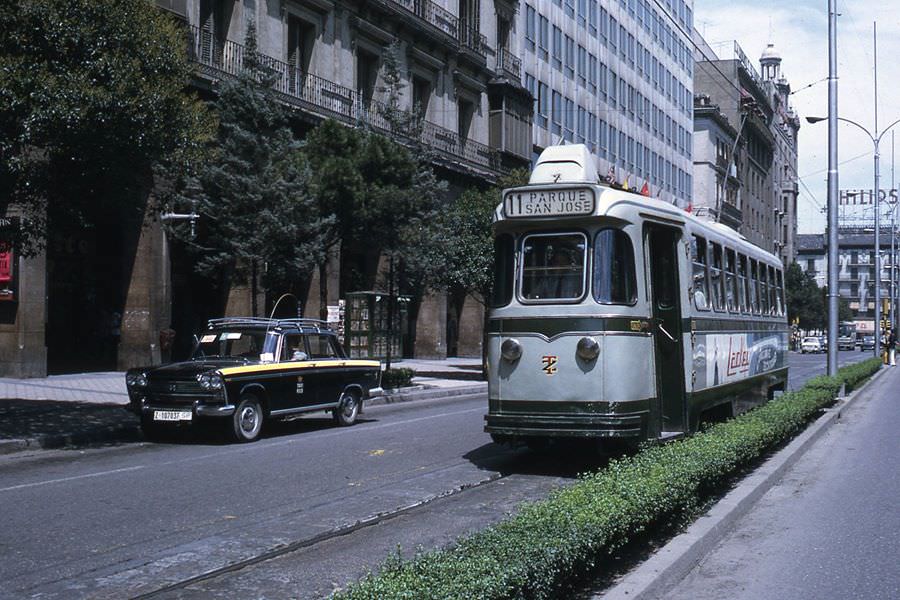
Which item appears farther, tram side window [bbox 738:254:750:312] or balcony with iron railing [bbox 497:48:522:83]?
balcony with iron railing [bbox 497:48:522:83]

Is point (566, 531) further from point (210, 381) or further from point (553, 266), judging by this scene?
point (210, 381)

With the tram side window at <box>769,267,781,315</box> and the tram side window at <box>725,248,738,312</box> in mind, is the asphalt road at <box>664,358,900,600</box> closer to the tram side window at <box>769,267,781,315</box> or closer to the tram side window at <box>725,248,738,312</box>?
the tram side window at <box>725,248,738,312</box>

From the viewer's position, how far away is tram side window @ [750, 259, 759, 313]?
57.1ft

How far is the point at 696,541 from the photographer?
7605mm

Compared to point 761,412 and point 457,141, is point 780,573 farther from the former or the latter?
point 457,141

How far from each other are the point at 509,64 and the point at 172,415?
116 ft

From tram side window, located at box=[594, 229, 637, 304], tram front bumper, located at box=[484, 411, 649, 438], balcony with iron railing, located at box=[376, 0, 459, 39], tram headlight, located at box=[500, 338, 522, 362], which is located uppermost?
balcony with iron railing, located at box=[376, 0, 459, 39]

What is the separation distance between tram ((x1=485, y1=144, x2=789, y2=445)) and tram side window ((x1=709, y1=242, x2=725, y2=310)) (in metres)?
1.33

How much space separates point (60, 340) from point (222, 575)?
75.0ft

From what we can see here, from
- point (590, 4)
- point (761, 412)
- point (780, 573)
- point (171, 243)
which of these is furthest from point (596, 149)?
point (780, 573)

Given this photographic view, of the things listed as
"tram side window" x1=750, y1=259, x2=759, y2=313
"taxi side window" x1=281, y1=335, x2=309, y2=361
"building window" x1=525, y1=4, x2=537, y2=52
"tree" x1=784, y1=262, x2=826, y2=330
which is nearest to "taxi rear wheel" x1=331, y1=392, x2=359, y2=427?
"taxi side window" x1=281, y1=335, x2=309, y2=361

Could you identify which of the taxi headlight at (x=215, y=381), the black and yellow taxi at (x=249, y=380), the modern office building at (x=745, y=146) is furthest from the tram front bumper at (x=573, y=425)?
the modern office building at (x=745, y=146)

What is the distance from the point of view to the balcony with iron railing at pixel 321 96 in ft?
90.3

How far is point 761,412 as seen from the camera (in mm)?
13945
